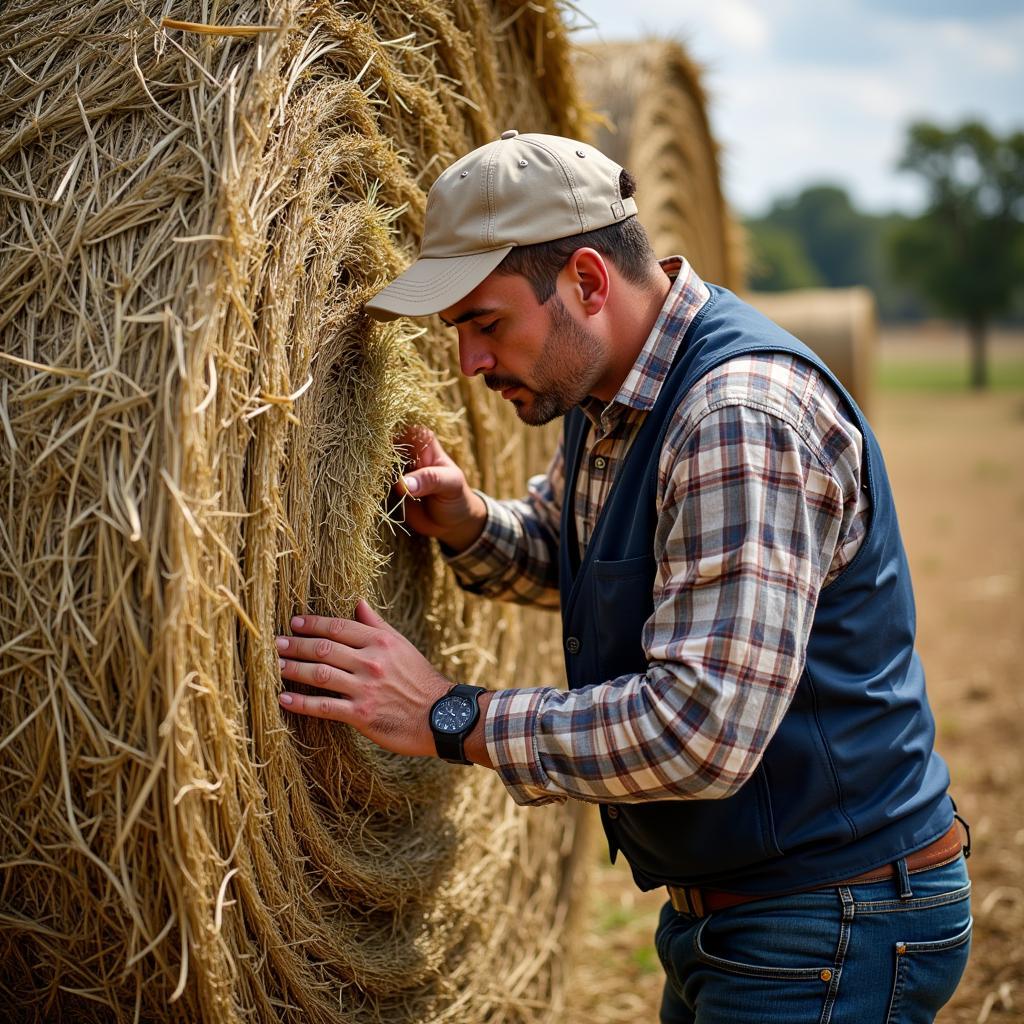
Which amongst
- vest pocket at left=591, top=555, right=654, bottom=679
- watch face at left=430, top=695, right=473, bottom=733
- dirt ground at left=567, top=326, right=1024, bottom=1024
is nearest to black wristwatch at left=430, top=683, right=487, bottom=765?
watch face at left=430, top=695, right=473, bottom=733

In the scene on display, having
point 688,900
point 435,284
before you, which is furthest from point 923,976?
point 435,284

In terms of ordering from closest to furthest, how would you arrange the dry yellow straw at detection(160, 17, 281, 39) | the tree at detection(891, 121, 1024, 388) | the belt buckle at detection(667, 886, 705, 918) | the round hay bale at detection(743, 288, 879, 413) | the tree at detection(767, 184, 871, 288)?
the dry yellow straw at detection(160, 17, 281, 39)
the belt buckle at detection(667, 886, 705, 918)
the round hay bale at detection(743, 288, 879, 413)
the tree at detection(891, 121, 1024, 388)
the tree at detection(767, 184, 871, 288)

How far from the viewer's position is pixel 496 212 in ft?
6.21

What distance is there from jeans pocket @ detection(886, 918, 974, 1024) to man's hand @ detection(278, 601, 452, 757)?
34.5 inches

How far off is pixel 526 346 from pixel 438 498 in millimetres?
592

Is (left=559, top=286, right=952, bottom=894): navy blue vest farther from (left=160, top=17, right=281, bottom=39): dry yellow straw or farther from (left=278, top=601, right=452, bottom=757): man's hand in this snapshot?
(left=160, top=17, right=281, bottom=39): dry yellow straw

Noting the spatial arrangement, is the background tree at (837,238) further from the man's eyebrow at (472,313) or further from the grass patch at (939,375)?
the man's eyebrow at (472,313)

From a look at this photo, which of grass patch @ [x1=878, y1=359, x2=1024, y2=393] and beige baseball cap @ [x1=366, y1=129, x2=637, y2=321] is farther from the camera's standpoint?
grass patch @ [x1=878, y1=359, x2=1024, y2=393]

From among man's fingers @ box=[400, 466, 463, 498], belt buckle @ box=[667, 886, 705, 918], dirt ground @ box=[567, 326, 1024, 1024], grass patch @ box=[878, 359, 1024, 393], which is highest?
man's fingers @ box=[400, 466, 463, 498]

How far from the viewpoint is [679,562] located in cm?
176

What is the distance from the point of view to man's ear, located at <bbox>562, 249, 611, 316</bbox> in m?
1.92

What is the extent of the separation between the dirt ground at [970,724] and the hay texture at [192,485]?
146 centimetres

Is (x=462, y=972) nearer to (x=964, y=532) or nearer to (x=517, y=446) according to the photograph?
(x=517, y=446)

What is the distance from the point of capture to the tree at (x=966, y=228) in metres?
36.2
